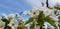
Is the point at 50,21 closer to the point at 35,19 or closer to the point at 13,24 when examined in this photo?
the point at 35,19

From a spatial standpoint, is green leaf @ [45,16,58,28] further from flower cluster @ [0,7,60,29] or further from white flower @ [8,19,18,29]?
white flower @ [8,19,18,29]

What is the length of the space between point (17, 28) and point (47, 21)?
317 mm

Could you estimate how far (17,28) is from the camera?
4.75 ft

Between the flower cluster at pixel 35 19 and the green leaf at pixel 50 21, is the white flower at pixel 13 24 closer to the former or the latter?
the flower cluster at pixel 35 19

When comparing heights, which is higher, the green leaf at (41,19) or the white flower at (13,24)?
the green leaf at (41,19)

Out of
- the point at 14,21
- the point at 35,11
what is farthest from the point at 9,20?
the point at 35,11

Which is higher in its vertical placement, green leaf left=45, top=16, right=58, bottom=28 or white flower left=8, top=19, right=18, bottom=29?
green leaf left=45, top=16, right=58, bottom=28

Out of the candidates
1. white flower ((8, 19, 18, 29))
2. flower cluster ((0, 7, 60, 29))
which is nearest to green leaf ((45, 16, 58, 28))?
flower cluster ((0, 7, 60, 29))

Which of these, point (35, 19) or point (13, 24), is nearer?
point (35, 19)

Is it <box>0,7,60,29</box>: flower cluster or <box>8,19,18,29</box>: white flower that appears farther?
<box>8,19,18,29</box>: white flower

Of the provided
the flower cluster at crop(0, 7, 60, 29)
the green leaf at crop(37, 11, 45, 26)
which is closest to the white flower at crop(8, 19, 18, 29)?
the flower cluster at crop(0, 7, 60, 29)

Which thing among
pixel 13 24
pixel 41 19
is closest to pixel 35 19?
pixel 41 19

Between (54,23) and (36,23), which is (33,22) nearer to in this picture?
(36,23)

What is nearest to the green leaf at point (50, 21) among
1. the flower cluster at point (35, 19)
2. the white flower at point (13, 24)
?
the flower cluster at point (35, 19)
